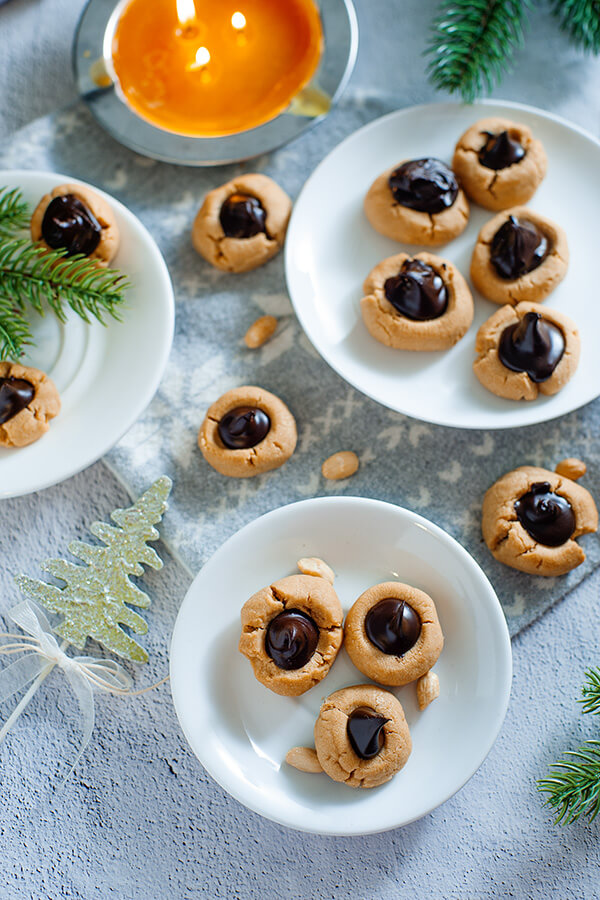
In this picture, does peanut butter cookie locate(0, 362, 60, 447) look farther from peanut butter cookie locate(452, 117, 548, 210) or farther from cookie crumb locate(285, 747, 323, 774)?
peanut butter cookie locate(452, 117, 548, 210)

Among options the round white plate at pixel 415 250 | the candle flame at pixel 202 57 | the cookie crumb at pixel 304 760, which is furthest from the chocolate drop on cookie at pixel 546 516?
the candle flame at pixel 202 57

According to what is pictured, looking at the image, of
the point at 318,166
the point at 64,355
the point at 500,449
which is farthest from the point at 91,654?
the point at 318,166

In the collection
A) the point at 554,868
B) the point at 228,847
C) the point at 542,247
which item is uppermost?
the point at 542,247

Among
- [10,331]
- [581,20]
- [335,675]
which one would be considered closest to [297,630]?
[335,675]

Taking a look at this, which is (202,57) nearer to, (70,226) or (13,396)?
(70,226)

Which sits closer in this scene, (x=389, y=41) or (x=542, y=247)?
(x=542, y=247)

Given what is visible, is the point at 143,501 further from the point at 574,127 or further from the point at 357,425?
the point at 574,127

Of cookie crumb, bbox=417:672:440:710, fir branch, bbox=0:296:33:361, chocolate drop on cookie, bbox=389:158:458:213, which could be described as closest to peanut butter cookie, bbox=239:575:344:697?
cookie crumb, bbox=417:672:440:710
